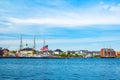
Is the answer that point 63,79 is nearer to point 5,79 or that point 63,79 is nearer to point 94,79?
point 94,79

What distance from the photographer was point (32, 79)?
62969 mm

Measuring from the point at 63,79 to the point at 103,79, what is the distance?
8766 millimetres

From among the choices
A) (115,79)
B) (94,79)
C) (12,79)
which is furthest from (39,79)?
(115,79)

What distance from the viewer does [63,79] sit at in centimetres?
6450

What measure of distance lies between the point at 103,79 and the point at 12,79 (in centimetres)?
1927

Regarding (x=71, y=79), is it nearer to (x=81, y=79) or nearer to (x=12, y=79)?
(x=81, y=79)

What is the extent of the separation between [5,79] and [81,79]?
15.8 meters

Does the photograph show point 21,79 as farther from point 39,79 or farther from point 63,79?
point 63,79

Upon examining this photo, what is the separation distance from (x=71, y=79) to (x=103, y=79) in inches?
275

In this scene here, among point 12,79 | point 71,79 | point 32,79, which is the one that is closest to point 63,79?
point 71,79

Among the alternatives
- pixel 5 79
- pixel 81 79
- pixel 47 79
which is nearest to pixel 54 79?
pixel 47 79

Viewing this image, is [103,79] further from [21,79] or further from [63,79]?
[21,79]

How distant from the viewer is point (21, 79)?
62.6 meters

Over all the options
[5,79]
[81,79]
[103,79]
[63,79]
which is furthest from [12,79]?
[103,79]
